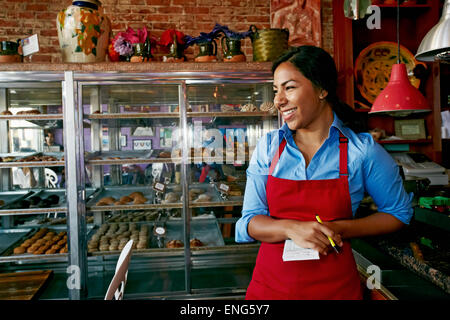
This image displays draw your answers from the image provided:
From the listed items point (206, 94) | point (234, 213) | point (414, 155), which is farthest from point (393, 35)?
point (234, 213)

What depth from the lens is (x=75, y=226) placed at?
2826 mm

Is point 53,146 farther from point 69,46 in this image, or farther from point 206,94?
point 206,94

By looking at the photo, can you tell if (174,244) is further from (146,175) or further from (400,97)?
(400,97)

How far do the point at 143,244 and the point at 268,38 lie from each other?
2135mm

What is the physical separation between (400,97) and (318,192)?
1480 millimetres

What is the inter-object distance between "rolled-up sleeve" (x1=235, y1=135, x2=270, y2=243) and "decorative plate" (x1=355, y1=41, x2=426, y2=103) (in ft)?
9.19

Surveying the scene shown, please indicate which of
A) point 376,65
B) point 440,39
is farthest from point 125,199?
point 376,65

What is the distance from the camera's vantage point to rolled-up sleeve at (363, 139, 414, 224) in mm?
1145

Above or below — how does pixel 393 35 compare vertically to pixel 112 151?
above

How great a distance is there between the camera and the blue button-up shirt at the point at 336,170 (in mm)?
1151

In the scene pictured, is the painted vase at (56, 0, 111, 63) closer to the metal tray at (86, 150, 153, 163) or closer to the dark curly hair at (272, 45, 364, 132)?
the metal tray at (86, 150, 153, 163)

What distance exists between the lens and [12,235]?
3.25 meters

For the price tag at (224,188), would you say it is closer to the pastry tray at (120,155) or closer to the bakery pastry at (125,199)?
the pastry tray at (120,155)
